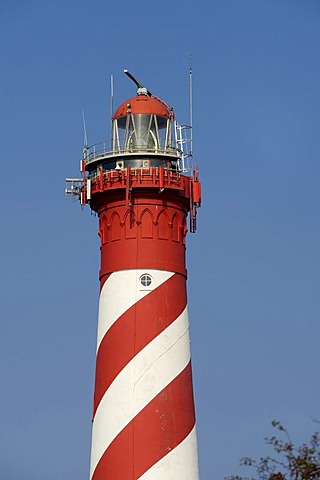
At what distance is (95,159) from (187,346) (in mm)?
6194

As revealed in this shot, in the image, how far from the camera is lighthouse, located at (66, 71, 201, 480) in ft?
117

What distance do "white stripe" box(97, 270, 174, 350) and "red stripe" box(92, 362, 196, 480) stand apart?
2.54 metres

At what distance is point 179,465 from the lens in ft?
118

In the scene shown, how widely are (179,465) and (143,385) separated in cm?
246

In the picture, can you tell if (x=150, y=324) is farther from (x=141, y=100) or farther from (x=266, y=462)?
(x=266, y=462)

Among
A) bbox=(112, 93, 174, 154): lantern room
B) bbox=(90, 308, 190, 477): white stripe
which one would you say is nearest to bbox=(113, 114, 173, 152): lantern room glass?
bbox=(112, 93, 174, 154): lantern room

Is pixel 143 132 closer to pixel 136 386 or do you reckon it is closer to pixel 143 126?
pixel 143 126

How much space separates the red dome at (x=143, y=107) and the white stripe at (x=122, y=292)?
16.2 feet

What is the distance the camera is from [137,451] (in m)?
35.5

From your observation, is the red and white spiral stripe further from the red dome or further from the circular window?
the red dome

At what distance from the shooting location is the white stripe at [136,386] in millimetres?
35875

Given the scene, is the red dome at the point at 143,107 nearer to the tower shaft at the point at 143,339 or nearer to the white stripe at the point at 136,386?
the tower shaft at the point at 143,339

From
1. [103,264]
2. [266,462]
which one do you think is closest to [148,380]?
[103,264]

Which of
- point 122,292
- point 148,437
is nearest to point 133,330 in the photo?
point 122,292
